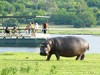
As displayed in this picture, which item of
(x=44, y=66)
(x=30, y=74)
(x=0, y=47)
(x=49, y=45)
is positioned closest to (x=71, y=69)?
(x=44, y=66)

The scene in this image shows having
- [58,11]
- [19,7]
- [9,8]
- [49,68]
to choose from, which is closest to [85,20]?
[58,11]

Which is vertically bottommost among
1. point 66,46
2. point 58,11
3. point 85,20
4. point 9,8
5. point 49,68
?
point 58,11

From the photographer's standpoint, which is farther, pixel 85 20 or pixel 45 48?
pixel 85 20

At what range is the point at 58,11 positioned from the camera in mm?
128000

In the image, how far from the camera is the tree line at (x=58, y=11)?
11425 centimetres

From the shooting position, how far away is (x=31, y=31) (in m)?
50.7

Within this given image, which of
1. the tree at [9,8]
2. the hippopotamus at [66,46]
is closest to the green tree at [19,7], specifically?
the tree at [9,8]

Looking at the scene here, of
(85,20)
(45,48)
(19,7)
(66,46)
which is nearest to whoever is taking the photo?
(45,48)

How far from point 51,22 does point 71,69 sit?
313 ft

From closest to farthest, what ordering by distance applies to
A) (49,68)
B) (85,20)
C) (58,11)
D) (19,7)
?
(49,68) → (85,20) → (58,11) → (19,7)

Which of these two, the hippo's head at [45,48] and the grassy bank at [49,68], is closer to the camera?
the grassy bank at [49,68]

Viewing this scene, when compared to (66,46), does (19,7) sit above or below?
below

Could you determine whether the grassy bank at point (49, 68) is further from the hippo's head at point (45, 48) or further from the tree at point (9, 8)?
the tree at point (9, 8)

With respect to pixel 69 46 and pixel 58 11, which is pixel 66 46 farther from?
pixel 58 11
